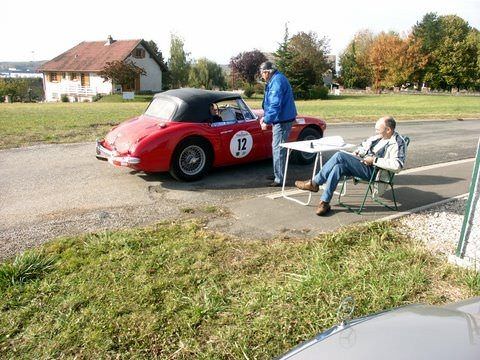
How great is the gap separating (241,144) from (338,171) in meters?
2.43

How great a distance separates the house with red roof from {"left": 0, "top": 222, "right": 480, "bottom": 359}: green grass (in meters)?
51.5

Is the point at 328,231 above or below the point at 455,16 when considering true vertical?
below

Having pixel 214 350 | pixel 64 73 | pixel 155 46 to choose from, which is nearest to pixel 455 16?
pixel 155 46

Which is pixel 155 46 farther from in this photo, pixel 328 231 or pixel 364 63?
pixel 328 231

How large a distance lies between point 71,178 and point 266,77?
144 inches

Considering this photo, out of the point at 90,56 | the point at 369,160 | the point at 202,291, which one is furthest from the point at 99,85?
the point at 202,291

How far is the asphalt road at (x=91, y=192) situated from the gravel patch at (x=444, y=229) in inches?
87.7

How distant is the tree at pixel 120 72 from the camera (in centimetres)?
5016

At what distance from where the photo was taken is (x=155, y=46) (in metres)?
69.3

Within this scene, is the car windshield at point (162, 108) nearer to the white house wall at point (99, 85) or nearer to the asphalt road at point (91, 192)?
the asphalt road at point (91, 192)

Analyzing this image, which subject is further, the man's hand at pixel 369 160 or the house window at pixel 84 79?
the house window at pixel 84 79

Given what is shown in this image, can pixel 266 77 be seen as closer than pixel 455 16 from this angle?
Yes

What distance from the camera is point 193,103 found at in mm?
7246

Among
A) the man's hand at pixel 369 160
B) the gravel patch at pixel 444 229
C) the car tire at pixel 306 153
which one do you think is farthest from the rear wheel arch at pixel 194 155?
the gravel patch at pixel 444 229
